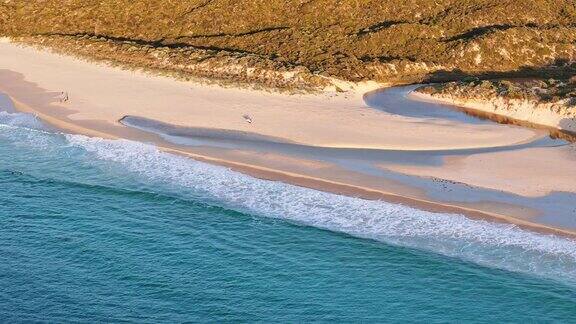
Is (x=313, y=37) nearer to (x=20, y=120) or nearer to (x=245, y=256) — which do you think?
(x=20, y=120)

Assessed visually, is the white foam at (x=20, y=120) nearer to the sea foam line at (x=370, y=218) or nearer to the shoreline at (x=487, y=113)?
the sea foam line at (x=370, y=218)

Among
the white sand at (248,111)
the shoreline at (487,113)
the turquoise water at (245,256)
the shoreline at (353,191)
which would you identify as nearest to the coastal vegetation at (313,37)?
the white sand at (248,111)

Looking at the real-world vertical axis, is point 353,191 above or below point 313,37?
below

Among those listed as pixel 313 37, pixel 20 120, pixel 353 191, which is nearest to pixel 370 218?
pixel 353 191

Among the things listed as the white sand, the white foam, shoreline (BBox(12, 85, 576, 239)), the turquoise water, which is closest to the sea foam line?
the turquoise water

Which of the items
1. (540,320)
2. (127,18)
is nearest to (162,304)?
(540,320)

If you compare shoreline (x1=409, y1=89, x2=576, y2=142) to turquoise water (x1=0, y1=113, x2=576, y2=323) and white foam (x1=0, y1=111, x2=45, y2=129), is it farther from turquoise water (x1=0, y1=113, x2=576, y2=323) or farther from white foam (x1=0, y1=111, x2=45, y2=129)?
white foam (x1=0, y1=111, x2=45, y2=129)
